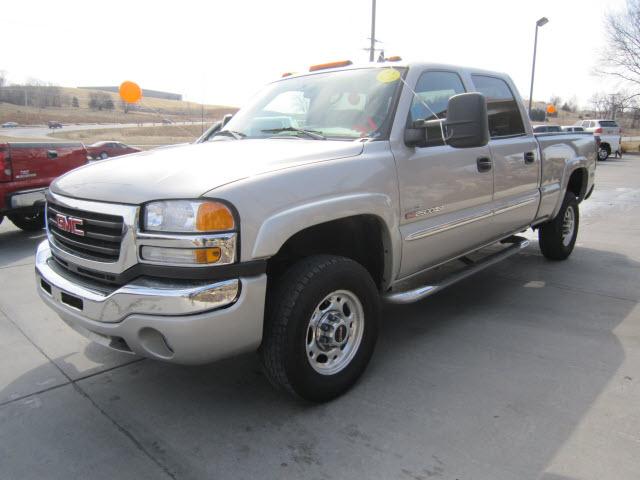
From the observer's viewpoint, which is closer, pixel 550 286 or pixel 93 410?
pixel 93 410

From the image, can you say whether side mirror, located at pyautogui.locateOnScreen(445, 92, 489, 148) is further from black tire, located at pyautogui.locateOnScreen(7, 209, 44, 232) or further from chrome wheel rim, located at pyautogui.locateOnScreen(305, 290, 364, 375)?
black tire, located at pyautogui.locateOnScreen(7, 209, 44, 232)

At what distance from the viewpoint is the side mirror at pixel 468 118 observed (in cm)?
291

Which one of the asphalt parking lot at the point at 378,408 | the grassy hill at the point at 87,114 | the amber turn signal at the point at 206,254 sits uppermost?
the grassy hill at the point at 87,114

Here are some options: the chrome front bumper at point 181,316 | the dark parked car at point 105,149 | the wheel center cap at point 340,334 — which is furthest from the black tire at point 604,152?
the chrome front bumper at point 181,316

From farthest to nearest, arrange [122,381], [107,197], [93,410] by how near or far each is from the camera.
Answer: [122,381]
[93,410]
[107,197]

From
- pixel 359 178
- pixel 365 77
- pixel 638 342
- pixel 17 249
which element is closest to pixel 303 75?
pixel 365 77

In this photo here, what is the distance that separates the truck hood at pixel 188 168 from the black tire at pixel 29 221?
213 inches

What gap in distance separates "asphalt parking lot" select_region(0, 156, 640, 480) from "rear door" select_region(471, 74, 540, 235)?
2.71ft

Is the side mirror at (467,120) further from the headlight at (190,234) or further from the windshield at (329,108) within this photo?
the headlight at (190,234)

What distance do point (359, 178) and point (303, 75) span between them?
5.17 ft

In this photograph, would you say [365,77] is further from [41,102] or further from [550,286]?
[41,102]

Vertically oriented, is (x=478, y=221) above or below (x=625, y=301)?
above

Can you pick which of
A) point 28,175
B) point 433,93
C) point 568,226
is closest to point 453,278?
point 433,93

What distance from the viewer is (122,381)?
10.2ft
